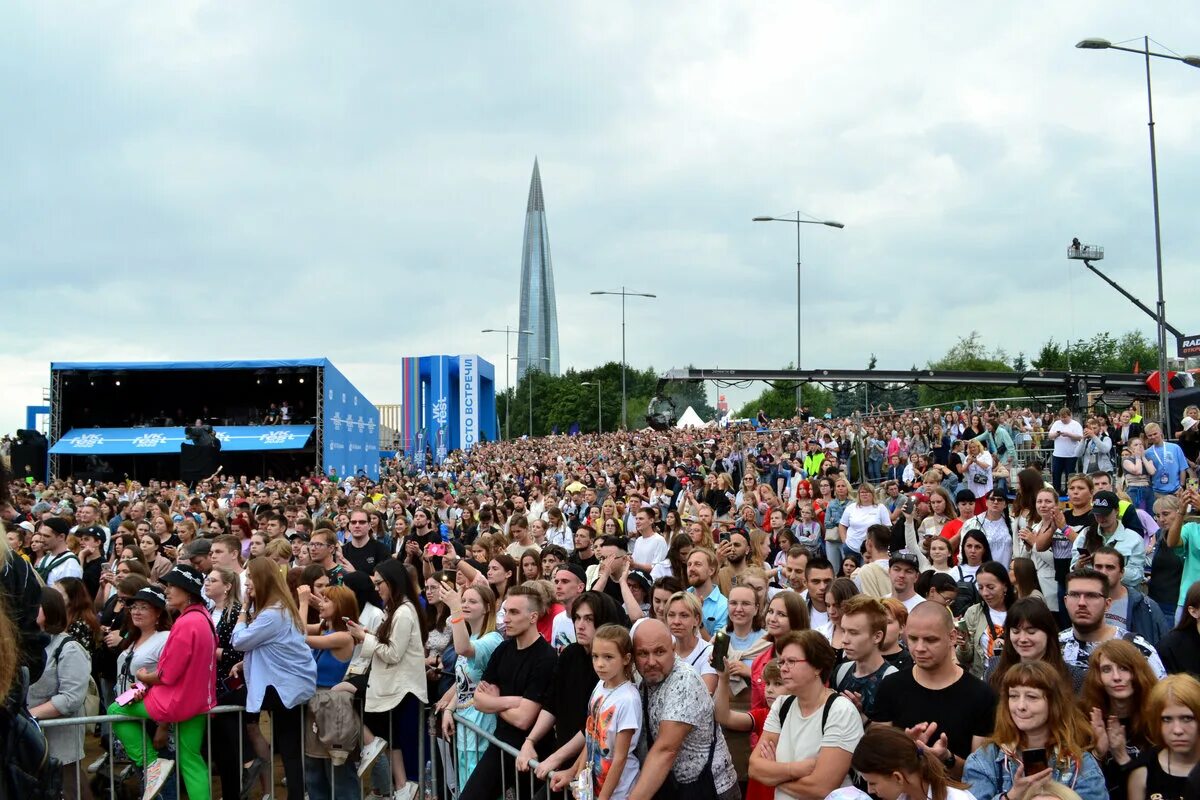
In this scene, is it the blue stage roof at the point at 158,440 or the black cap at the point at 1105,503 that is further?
the blue stage roof at the point at 158,440

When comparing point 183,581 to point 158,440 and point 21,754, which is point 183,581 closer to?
point 21,754

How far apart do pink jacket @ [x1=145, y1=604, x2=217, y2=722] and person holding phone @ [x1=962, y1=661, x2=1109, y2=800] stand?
414 centimetres

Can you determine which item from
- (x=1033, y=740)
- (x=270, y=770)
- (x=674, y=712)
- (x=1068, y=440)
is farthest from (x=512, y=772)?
(x=1068, y=440)

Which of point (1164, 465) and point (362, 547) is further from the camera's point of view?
point (1164, 465)

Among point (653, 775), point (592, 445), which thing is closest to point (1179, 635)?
point (653, 775)

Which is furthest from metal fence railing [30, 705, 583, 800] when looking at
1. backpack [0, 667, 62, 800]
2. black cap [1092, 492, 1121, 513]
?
black cap [1092, 492, 1121, 513]

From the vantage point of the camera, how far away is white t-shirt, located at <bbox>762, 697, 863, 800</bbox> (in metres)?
4.01

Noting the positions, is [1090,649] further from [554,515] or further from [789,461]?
[789,461]

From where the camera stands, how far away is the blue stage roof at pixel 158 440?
32312mm

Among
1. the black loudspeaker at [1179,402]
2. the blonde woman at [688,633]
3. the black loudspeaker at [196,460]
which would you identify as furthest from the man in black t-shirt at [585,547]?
the black loudspeaker at [196,460]

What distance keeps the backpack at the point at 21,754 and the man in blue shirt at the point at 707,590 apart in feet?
13.8

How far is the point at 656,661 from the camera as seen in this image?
14.0 feet

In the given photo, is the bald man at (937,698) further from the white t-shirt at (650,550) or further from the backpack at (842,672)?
the white t-shirt at (650,550)

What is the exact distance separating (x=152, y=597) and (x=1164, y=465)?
33.4 feet
